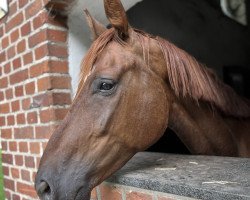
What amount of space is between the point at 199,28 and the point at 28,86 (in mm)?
2448

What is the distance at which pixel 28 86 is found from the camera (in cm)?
245

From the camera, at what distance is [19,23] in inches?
100

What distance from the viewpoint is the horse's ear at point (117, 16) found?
4.98 ft

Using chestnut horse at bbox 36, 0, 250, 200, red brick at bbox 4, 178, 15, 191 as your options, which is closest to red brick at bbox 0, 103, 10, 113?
red brick at bbox 4, 178, 15, 191

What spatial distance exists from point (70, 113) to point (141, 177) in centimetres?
42

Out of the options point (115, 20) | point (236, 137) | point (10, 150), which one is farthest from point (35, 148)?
point (236, 137)

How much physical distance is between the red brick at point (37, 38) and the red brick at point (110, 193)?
1.05 metres

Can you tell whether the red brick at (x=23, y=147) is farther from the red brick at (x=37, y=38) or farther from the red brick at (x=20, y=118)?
the red brick at (x=37, y=38)

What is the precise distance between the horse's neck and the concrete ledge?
0.53 ft

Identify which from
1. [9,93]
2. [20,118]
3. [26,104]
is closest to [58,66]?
[26,104]

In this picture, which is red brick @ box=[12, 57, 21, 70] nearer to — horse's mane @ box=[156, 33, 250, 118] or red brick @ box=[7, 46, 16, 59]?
red brick @ box=[7, 46, 16, 59]

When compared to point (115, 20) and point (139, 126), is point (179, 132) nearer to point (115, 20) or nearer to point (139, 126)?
point (139, 126)

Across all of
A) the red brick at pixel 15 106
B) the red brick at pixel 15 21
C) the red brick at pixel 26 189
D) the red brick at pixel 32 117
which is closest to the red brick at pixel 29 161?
the red brick at pixel 26 189

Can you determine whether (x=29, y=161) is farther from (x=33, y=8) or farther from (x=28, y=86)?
(x=33, y=8)
